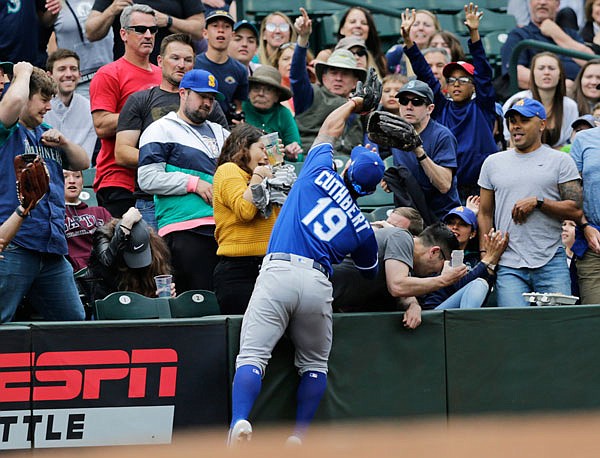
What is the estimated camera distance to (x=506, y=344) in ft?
22.5

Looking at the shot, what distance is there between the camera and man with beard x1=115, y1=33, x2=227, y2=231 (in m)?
7.71

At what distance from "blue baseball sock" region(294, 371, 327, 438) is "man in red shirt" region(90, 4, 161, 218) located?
2299 mm

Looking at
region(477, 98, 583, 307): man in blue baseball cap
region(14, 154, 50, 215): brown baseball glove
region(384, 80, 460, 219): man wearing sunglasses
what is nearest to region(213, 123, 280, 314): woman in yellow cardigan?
region(14, 154, 50, 215): brown baseball glove

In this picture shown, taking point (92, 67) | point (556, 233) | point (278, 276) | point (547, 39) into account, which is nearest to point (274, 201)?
point (278, 276)

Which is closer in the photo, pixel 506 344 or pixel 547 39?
pixel 506 344

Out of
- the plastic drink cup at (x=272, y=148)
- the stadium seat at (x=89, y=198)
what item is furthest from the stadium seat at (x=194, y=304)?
the stadium seat at (x=89, y=198)

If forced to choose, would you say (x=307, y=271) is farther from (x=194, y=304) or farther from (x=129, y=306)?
(x=129, y=306)

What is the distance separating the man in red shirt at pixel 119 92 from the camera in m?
7.94

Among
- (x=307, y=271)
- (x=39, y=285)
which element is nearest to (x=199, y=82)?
(x=39, y=285)

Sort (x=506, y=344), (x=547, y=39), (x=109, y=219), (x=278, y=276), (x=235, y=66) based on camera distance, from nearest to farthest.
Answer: (x=278, y=276), (x=506, y=344), (x=109, y=219), (x=235, y=66), (x=547, y=39)

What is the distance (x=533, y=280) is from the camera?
7129 mm

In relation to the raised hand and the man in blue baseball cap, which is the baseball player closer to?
the man in blue baseball cap

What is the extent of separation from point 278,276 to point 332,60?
13.8ft

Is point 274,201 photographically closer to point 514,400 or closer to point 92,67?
point 514,400
